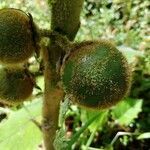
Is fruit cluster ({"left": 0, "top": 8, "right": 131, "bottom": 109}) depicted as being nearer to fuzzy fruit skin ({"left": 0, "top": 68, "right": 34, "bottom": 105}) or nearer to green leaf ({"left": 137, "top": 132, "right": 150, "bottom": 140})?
fuzzy fruit skin ({"left": 0, "top": 68, "right": 34, "bottom": 105})

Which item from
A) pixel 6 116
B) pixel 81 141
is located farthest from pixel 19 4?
pixel 6 116

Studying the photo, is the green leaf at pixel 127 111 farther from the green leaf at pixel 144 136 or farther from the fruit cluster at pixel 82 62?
the fruit cluster at pixel 82 62

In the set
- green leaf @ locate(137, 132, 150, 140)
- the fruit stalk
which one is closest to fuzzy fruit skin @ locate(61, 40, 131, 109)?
the fruit stalk

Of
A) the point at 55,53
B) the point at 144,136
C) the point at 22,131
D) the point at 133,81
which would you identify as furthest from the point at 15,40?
the point at 133,81

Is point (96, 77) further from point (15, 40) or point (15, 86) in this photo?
point (15, 86)

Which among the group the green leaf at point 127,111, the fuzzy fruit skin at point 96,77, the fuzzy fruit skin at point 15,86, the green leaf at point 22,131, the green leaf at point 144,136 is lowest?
the green leaf at point 144,136

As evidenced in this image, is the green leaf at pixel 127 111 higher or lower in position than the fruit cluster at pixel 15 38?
lower

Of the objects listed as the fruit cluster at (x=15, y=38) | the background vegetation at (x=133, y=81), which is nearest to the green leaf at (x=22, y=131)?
the fruit cluster at (x=15, y=38)

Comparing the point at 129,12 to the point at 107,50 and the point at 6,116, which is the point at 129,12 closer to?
the point at 6,116
